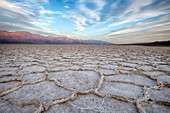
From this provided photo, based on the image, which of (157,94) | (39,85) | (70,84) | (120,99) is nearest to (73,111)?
(120,99)

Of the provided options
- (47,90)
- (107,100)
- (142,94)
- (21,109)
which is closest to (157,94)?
(142,94)

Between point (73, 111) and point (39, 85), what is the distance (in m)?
0.66

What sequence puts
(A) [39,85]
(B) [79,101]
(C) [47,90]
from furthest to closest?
(A) [39,85], (C) [47,90], (B) [79,101]

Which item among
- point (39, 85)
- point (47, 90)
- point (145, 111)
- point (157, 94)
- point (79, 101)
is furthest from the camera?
point (39, 85)

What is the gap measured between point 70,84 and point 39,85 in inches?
13.8

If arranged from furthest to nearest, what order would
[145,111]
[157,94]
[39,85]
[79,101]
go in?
[39,85]
[157,94]
[79,101]
[145,111]

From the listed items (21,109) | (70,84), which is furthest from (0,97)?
(70,84)

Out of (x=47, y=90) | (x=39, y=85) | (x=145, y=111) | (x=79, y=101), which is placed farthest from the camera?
(x=39, y=85)

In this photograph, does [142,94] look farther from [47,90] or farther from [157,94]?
[47,90]

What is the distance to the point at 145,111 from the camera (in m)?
0.85

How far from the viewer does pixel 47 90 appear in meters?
1.23

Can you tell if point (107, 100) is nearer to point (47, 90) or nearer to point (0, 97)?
point (47, 90)

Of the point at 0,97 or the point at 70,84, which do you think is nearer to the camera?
the point at 0,97

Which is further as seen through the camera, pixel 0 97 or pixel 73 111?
pixel 0 97
